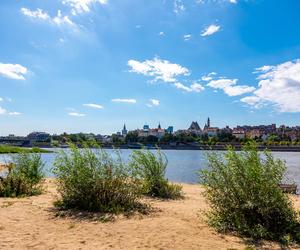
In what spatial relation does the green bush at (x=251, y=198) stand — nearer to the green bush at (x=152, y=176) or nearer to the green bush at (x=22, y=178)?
the green bush at (x=152, y=176)

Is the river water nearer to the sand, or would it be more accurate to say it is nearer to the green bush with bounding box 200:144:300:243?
the green bush with bounding box 200:144:300:243

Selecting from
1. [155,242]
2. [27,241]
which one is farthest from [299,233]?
[27,241]

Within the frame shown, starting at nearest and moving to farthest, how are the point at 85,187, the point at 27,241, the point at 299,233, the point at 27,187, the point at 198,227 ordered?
the point at 27,241 < the point at 299,233 < the point at 198,227 < the point at 85,187 < the point at 27,187

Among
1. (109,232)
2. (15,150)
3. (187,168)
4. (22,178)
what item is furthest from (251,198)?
(15,150)

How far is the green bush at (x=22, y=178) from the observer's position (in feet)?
48.3

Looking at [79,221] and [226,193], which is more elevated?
[226,193]

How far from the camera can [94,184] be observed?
11383 mm

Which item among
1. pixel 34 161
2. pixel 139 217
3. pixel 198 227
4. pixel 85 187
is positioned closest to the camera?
pixel 198 227

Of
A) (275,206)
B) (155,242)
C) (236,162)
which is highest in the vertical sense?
(236,162)

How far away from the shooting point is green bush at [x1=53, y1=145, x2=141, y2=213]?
11.3 metres

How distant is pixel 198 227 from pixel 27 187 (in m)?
8.30

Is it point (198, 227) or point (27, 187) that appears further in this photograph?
point (27, 187)

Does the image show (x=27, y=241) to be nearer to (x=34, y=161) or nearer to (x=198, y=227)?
(x=198, y=227)

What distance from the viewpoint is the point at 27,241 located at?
8.12 m
